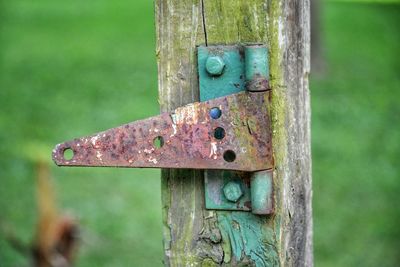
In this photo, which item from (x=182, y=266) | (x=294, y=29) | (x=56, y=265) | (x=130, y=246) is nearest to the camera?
(x=294, y=29)

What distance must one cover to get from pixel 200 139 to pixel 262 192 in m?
0.17

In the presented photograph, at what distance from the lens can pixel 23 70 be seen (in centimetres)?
1470

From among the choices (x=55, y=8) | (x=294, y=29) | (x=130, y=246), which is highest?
(x=55, y=8)

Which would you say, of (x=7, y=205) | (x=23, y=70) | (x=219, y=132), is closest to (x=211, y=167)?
(x=219, y=132)

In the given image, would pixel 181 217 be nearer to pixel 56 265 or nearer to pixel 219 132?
pixel 219 132

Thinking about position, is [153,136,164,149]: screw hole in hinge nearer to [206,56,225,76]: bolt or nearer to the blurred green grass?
[206,56,225,76]: bolt

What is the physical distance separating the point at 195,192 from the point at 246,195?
0.38 feet

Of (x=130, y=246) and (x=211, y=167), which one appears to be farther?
(x=130, y=246)

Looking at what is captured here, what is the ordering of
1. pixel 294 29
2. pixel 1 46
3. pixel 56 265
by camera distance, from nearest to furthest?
pixel 294 29, pixel 56 265, pixel 1 46

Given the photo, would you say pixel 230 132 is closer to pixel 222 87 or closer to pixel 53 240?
pixel 222 87

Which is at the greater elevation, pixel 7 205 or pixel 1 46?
pixel 1 46

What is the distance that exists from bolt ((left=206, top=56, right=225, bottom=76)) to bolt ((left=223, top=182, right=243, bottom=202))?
23 cm

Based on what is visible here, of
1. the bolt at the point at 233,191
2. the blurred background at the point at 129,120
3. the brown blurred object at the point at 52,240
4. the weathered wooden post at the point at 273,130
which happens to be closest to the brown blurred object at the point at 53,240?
the brown blurred object at the point at 52,240

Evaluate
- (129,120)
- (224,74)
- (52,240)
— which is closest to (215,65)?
(224,74)
